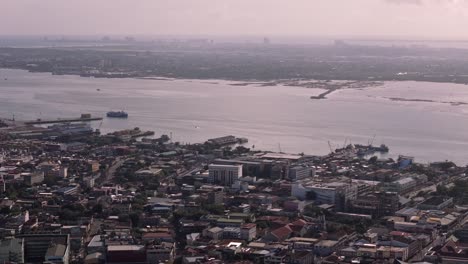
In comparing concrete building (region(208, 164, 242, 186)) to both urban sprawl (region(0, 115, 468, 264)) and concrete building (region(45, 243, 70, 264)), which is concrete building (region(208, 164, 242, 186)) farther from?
concrete building (region(45, 243, 70, 264))

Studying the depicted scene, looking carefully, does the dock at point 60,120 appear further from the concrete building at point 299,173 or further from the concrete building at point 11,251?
the concrete building at point 11,251

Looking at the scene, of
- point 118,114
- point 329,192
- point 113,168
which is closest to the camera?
point 329,192

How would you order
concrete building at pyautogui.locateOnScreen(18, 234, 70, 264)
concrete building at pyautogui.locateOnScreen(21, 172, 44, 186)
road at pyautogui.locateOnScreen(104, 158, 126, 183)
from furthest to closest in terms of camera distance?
1. road at pyautogui.locateOnScreen(104, 158, 126, 183)
2. concrete building at pyautogui.locateOnScreen(21, 172, 44, 186)
3. concrete building at pyautogui.locateOnScreen(18, 234, 70, 264)

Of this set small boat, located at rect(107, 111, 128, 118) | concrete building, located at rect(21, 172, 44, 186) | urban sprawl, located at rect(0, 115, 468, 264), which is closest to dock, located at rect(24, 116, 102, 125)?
small boat, located at rect(107, 111, 128, 118)

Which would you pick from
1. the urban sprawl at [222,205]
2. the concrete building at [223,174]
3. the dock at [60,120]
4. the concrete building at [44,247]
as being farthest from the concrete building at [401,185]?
the dock at [60,120]

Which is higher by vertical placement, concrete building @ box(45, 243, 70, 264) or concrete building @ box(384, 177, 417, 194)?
concrete building @ box(45, 243, 70, 264)

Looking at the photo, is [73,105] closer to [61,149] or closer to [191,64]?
[61,149]

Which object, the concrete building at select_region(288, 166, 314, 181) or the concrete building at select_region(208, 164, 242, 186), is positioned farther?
the concrete building at select_region(288, 166, 314, 181)

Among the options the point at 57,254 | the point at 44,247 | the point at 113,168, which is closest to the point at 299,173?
the point at 113,168

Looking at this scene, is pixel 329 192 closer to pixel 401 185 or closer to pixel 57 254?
pixel 401 185
